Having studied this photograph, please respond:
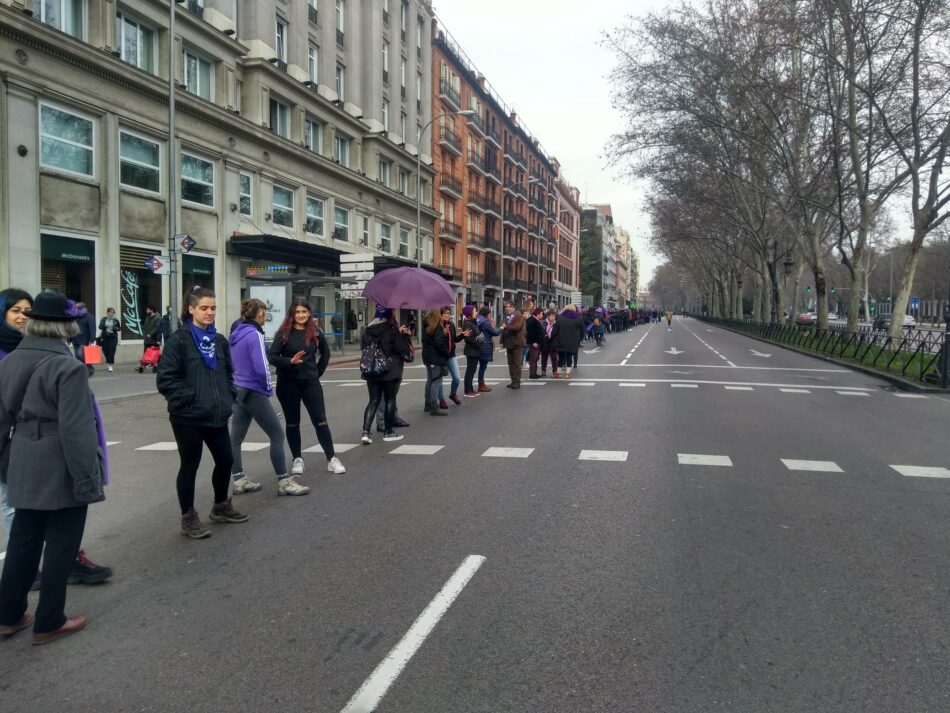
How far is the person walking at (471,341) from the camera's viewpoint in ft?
41.5

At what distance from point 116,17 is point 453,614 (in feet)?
72.1

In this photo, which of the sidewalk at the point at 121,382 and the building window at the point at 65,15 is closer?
the sidewalk at the point at 121,382

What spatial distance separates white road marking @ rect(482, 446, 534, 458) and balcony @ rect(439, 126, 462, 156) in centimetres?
4146

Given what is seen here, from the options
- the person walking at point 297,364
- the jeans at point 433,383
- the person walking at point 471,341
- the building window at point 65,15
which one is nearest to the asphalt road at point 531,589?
the person walking at point 297,364

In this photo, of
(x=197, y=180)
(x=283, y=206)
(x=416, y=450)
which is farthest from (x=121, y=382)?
(x=283, y=206)

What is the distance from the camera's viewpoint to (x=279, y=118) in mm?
28422

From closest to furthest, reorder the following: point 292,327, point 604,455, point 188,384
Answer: point 188,384
point 292,327
point 604,455

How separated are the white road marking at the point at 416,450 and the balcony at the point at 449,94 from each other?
41398 millimetres

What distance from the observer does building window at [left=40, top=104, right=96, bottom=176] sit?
18094mm

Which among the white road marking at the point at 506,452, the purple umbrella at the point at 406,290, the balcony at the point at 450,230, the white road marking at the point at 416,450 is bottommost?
the white road marking at the point at 416,450

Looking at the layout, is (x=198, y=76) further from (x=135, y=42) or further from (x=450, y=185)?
(x=450, y=185)

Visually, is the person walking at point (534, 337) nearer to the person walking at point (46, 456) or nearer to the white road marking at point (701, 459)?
the white road marking at point (701, 459)

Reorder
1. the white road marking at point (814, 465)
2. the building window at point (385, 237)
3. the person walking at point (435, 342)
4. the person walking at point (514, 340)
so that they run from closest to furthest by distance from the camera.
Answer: the white road marking at point (814, 465) → the person walking at point (435, 342) → the person walking at point (514, 340) → the building window at point (385, 237)

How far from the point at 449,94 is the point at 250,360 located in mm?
44847
